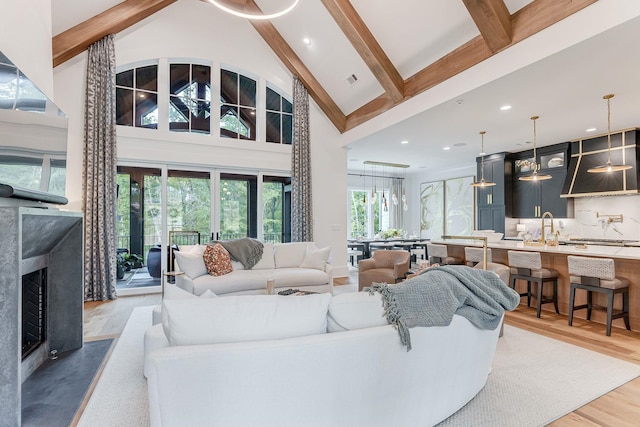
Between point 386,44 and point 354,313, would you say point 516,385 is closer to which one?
point 354,313

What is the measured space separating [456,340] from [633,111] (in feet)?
18.2

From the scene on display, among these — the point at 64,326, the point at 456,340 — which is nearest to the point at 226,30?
the point at 64,326

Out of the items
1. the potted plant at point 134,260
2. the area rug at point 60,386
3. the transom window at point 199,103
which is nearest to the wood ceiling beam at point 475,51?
the transom window at point 199,103

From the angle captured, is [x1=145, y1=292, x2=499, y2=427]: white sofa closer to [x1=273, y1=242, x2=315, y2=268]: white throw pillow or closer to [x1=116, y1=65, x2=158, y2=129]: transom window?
[x1=273, y1=242, x2=315, y2=268]: white throw pillow

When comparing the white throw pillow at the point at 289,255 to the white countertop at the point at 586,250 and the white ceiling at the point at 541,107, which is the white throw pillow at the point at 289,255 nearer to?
the white ceiling at the point at 541,107

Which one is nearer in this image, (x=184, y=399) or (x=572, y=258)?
(x=184, y=399)

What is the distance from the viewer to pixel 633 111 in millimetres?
4945

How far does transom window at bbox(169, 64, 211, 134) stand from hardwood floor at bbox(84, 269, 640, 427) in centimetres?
311

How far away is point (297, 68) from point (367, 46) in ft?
6.79

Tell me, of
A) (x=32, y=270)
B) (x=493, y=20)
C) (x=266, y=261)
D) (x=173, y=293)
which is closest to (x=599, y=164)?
(x=493, y=20)

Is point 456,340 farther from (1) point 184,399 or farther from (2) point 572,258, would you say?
(2) point 572,258

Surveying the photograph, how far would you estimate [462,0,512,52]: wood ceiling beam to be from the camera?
339cm

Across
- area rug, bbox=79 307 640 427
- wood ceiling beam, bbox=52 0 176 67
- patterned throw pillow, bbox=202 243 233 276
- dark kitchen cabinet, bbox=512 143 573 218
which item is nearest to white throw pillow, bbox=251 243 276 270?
patterned throw pillow, bbox=202 243 233 276

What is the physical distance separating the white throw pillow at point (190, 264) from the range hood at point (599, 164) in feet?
23.6
